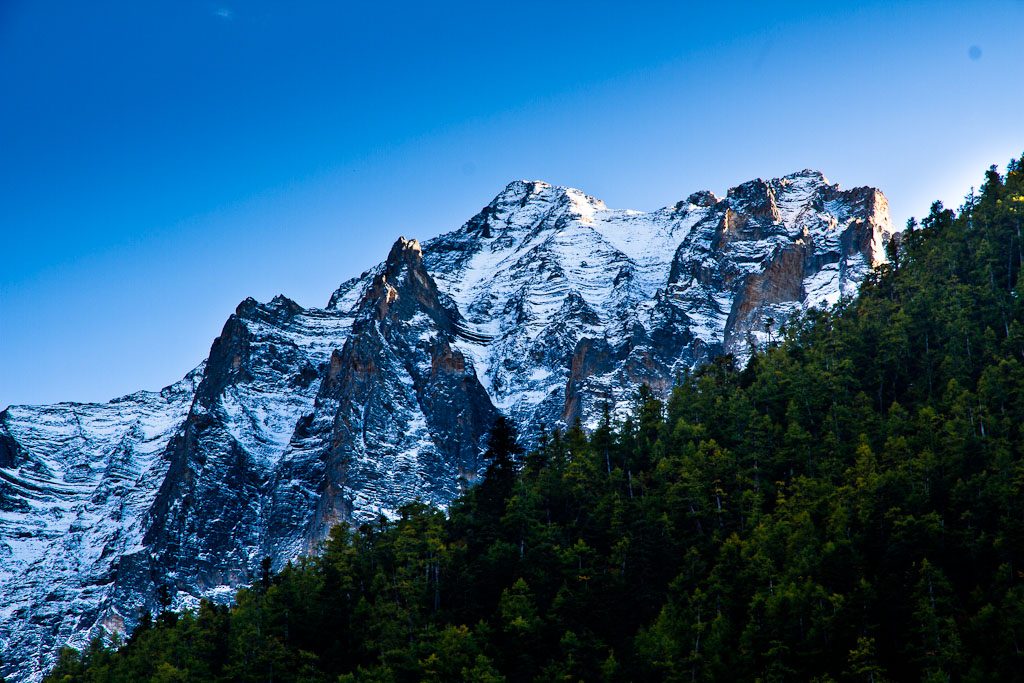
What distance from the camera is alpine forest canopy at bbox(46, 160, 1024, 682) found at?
90.8 meters

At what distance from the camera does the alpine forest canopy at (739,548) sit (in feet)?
298

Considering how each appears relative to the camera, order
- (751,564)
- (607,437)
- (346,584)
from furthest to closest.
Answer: (607,437) → (346,584) → (751,564)

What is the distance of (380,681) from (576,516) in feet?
87.3

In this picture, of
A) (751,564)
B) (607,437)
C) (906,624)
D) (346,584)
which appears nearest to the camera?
(906,624)

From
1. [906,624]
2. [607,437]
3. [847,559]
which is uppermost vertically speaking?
[607,437]

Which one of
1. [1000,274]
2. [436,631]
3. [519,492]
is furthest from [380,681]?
[1000,274]

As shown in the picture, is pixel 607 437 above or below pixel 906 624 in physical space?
above

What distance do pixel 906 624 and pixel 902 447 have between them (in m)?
19.4

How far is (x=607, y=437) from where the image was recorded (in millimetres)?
127562

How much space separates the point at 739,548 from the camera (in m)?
104

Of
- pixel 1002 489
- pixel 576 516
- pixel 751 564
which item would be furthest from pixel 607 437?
pixel 1002 489

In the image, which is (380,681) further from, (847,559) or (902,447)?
(902,447)

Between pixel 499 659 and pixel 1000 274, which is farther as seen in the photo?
pixel 1000 274

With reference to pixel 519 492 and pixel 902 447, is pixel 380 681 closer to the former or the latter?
pixel 519 492
